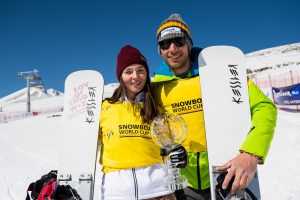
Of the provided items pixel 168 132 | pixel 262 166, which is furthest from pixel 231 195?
pixel 262 166

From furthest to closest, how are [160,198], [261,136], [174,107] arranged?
[174,107], [160,198], [261,136]

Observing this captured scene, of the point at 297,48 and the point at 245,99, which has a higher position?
the point at 297,48

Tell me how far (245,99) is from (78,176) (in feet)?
5.29

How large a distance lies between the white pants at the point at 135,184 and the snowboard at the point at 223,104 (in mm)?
412

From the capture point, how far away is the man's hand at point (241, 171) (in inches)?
62.0

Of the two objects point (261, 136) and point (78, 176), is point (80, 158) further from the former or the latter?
point (261, 136)

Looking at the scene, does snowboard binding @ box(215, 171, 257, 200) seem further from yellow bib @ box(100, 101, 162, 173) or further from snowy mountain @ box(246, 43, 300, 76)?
snowy mountain @ box(246, 43, 300, 76)

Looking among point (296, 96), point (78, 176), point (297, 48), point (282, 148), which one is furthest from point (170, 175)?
point (297, 48)

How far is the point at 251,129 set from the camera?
1.86m

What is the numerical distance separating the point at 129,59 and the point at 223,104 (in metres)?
0.88

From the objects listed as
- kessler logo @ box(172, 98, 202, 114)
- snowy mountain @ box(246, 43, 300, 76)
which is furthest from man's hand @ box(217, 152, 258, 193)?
snowy mountain @ box(246, 43, 300, 76)

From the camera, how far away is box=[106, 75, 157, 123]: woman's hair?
2180 millimetres

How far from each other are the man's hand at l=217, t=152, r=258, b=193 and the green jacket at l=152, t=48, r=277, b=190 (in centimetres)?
6

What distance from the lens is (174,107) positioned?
2.29 meters
